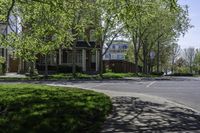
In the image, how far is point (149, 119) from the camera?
14.3 metres

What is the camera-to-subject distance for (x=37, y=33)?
22516mm

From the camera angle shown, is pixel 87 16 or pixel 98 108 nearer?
pixel 98 108

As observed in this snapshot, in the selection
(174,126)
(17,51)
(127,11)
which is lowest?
(174,126)

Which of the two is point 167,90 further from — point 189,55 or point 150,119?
point 189,55

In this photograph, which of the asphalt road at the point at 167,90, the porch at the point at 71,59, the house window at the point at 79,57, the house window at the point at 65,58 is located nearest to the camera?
the asphalt road at the point at 167,90

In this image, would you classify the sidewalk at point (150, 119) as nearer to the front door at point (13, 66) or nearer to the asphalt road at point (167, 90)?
the asphalt road at point (167, 90)

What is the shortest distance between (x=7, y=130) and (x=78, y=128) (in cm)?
163

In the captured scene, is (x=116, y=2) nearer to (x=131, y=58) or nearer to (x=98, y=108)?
(x=98, y=108)

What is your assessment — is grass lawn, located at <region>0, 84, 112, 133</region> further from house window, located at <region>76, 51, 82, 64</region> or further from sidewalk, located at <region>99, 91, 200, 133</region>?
house window, located at <region>76, 51, 82, 64</region>

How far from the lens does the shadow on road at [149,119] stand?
1254cm

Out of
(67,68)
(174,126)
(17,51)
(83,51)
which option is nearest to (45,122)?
(174,126)

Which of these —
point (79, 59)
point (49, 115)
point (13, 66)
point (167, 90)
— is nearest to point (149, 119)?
point (49, 115)

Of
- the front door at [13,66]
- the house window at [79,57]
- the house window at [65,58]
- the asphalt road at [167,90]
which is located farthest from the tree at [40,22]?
the front door at [13,66]

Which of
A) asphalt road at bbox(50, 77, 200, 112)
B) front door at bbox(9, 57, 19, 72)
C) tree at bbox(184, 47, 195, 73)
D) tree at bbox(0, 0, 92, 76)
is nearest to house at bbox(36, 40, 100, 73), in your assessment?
front door at bbox(9, 57, 19, 72)
